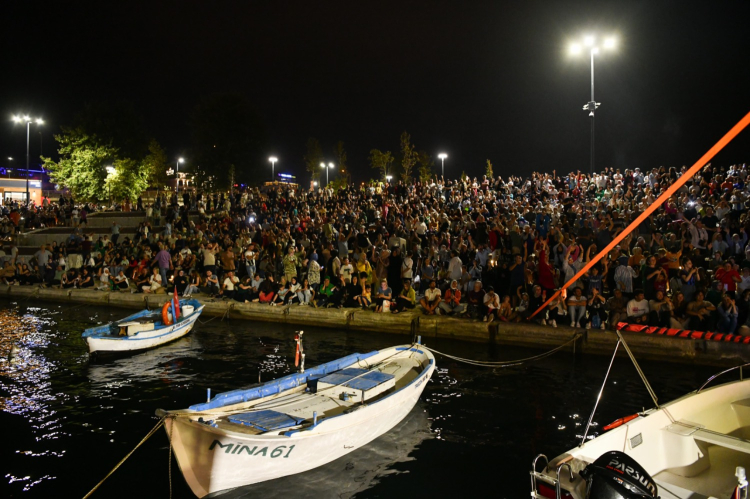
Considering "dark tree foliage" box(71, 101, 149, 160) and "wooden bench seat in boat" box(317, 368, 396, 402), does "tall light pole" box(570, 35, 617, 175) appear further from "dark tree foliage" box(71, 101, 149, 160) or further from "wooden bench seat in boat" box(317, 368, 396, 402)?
"dark tree foliage" box(71, 101, 149, 160)

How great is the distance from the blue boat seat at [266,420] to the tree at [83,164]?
134 ft

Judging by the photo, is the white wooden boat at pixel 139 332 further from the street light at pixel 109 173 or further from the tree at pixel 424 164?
the tree at pixel 424 164

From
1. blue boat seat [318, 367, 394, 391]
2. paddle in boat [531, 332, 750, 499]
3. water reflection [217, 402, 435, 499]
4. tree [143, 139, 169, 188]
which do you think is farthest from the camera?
tree [143, 139, 169, 188]

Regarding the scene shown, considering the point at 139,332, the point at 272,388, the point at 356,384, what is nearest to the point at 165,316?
the point at 139,332

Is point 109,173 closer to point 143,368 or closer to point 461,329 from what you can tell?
point 143,368

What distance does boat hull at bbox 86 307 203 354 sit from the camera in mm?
13275

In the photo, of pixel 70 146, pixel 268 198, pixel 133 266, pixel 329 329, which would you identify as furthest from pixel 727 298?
pixel 70 146

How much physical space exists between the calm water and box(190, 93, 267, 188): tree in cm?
Result: 3056

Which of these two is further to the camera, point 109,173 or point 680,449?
point 109,173

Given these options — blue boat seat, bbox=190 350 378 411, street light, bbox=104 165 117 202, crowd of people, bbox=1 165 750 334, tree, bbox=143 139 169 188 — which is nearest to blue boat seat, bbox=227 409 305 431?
blue boat seat, bbox=190 350 378 411

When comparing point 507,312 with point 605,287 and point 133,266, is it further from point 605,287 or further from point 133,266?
point 133,266

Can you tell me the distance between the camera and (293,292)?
1859 cm

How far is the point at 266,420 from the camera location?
7.49m

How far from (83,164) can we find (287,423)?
138 feet
